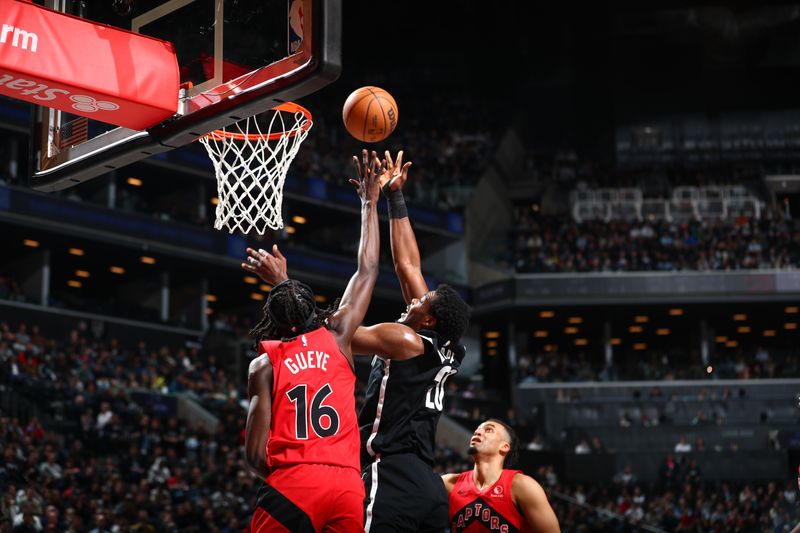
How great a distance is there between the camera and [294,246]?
31.9 meters

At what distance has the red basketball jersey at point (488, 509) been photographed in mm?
6012

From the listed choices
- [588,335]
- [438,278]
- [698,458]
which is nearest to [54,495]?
[698,458]

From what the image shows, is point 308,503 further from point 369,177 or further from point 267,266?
point 369,177

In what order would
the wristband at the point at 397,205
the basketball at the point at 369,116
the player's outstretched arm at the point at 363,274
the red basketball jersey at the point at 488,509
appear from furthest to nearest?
the basketball at the point at 369,116 → the wristband at the point at 397,205 → the red basketball jersey at the point at 488,509 → the player's outstretched arm at the point at 363,274

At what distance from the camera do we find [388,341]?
520 centimetres

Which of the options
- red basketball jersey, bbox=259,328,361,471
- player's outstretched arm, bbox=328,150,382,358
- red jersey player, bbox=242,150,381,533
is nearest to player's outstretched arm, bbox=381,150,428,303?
player's outstretched arm, bbox=328,150,382,358

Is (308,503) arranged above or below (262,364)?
below

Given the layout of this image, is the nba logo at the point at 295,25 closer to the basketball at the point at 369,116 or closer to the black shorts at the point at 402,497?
the basketball at the point at 369,116

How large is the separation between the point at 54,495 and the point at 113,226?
1482cm

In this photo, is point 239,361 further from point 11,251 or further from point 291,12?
point 291,12

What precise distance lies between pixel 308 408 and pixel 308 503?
42 centimetres

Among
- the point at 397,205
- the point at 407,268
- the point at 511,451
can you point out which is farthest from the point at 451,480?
the point at 397,205

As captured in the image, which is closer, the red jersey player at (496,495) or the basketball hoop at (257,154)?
the red jersey player at (496,495)

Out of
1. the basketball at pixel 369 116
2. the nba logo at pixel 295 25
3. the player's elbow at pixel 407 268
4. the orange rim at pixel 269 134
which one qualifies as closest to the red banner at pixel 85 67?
the nba logo at pixel 295 25
